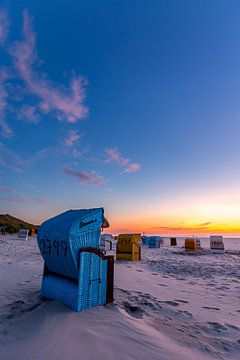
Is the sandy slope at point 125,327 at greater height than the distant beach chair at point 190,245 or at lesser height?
lesser

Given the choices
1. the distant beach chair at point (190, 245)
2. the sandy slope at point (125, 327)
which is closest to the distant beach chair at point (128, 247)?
the sandy slope at point (125, 327)

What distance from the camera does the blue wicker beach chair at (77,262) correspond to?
4.36m

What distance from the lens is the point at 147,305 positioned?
5301 mm

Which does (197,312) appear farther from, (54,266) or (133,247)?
(133,247)

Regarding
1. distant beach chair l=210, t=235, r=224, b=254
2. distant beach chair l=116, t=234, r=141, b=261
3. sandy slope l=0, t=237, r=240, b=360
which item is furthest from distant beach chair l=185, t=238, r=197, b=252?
sandy slope l=0, t=237, r=240, b=360

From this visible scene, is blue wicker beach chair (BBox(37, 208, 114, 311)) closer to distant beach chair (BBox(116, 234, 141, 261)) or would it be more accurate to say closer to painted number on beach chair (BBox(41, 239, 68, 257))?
painted number on beach chair (BBox(41, 239, 68, 257))

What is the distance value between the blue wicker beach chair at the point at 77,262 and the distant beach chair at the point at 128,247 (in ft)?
27.8

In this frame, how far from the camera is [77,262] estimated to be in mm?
4379

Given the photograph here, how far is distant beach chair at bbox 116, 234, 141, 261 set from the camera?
1334cm

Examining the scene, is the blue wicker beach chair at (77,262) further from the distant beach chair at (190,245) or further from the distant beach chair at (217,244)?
the distant beach chair at (217,244)

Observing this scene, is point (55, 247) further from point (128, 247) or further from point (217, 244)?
point (217, 244)

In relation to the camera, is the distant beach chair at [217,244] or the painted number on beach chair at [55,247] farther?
the distant beach chair at [217,244]

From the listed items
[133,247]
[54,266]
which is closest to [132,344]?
[54,266]

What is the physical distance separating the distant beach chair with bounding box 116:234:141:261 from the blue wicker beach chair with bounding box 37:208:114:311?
27.8 ft
